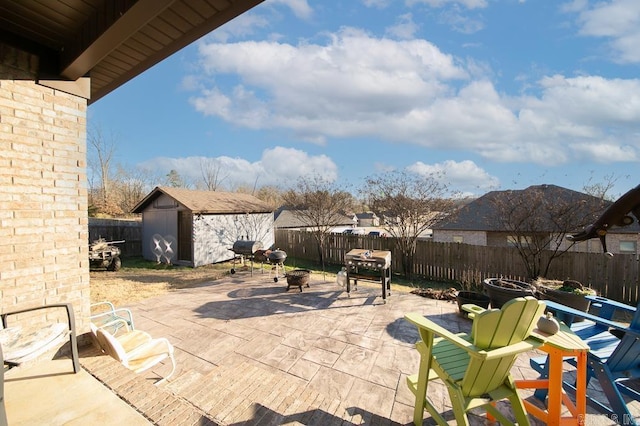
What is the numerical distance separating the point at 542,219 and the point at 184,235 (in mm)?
13106

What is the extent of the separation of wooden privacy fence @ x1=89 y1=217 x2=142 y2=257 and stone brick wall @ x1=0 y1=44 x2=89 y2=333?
12823 millimetres

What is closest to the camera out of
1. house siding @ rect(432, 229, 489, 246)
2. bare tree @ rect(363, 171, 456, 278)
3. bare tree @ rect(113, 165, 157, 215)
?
bare tree @ rect(363, 171, 456, 278)

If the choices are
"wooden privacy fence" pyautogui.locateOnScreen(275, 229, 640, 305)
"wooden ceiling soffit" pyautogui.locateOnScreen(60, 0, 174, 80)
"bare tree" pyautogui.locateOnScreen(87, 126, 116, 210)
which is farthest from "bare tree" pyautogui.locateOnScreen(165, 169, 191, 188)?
"wooden ceiling soffit" pyautogui.locateOnScreen(60, 0, 174, 80)

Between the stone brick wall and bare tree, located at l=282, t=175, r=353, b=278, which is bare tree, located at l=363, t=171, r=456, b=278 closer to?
bare tree, located at l=282, t=175, r=353, b=278

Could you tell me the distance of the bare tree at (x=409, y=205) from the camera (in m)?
9.40

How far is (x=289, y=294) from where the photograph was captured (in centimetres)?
659

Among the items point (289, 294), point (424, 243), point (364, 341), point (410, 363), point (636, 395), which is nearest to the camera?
point (636, 395)

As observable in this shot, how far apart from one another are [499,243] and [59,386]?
17.4 meters

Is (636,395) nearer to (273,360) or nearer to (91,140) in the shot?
(273,360)

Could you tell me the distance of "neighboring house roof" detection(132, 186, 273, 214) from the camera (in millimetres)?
11617

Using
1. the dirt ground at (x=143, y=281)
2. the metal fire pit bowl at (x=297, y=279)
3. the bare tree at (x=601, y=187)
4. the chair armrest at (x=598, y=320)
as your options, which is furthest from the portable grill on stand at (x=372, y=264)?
the bare tree at (x=601, y=187)

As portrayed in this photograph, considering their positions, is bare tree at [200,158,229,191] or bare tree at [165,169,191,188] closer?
bare tree at [165,169,191,188]

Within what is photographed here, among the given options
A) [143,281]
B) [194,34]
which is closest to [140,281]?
[143,281]

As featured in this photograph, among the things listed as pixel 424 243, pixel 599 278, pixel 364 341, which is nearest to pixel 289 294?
pixel 364 341
